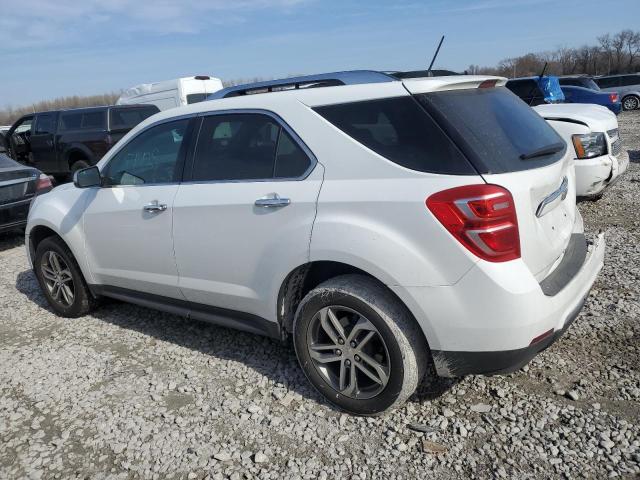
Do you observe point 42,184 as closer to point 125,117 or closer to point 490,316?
point 125,117

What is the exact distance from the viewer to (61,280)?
462 centimetres

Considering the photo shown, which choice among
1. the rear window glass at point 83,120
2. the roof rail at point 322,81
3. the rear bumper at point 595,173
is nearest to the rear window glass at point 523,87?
the rear bumper at point 595,173

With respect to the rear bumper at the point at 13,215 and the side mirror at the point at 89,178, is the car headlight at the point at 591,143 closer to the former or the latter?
the side mirror at the point at 89,178

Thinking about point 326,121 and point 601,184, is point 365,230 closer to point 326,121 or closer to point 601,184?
point 326,121

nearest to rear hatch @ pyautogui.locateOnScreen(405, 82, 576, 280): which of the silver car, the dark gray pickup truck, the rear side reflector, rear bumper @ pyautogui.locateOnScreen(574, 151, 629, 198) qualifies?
the rear side reflector

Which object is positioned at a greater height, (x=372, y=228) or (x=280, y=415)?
(x=372, y=228)

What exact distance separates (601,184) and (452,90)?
403 centimetres

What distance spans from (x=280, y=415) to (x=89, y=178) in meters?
2.33

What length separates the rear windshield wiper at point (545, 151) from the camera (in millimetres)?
2653

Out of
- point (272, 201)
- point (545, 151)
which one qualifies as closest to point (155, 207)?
point (272, 201)

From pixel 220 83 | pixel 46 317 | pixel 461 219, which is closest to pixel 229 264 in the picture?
pixel 461 219

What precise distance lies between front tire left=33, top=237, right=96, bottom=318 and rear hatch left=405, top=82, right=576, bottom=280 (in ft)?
10.8

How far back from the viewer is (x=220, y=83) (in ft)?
51.3

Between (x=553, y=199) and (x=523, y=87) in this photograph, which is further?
(x=523, y=87)
